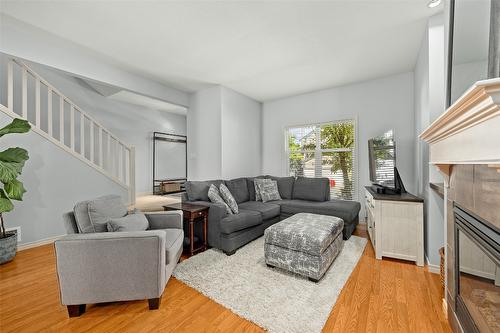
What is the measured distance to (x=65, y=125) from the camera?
4621 mm

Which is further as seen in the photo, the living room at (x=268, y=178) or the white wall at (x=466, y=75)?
the living room at (x=268, y=178)

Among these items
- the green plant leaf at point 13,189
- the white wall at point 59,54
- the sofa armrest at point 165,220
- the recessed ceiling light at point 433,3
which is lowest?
the sofa armrest at point 165,220

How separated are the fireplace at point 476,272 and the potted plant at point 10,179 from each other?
3.87 metres

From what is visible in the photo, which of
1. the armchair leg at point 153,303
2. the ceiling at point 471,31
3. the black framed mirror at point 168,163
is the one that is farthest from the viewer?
the black framed mirror at point 168,163

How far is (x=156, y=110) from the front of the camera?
286 inches

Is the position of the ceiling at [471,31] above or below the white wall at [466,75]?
above

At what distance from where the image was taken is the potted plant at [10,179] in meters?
2.24

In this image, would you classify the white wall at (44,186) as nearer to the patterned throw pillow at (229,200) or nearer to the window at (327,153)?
the patterned throw pillow at (229,200)

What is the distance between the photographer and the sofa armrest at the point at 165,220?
7.84ft

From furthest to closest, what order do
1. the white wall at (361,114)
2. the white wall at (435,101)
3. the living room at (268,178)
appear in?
the white wall at (361,114)
the white wall at (435,101)
the living room at (268,178)

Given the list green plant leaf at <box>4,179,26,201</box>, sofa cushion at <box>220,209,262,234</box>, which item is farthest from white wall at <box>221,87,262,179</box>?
green plant leaf at <box>4,179,26,201</box>

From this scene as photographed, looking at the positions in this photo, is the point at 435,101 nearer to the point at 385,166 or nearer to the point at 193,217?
the point at 385,166

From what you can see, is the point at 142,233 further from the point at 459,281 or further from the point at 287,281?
the point at 459,281

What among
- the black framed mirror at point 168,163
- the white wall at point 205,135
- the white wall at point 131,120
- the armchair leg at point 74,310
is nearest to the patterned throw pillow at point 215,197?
the white wall at point 205,135
